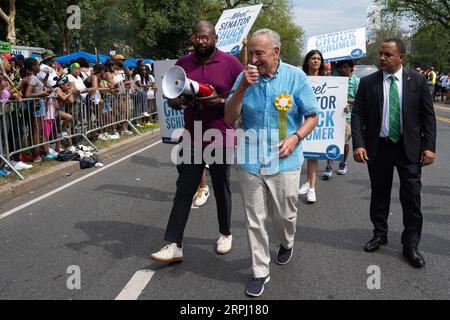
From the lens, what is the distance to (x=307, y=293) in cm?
329

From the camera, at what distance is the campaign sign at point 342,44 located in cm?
988

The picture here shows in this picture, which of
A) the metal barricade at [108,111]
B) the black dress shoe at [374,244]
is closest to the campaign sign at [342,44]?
the metal barricade at [108,111]

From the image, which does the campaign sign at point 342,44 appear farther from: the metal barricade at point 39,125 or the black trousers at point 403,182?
the black trousers at point 403,182

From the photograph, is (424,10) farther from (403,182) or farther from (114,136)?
(403,182)

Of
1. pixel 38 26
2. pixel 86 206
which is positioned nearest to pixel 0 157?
pixel 86 206

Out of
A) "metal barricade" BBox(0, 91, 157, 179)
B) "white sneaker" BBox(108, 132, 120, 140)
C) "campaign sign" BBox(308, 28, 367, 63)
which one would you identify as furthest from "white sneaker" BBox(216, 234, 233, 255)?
"white sneaker" BBox(108, 132, 120, 140)

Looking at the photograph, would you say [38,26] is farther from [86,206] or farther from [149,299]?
Result: [149,299]

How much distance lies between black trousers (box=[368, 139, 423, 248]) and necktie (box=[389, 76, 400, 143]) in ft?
0.26

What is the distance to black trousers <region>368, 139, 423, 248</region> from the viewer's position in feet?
12.5

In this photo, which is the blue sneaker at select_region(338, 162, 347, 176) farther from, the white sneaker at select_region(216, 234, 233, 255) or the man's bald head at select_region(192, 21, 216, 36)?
the man's bald head at select_region(192, 21, 216, 36)

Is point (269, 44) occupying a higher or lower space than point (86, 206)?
higher

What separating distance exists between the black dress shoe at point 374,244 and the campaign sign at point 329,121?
1801mm

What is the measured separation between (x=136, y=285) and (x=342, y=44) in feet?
26.6
